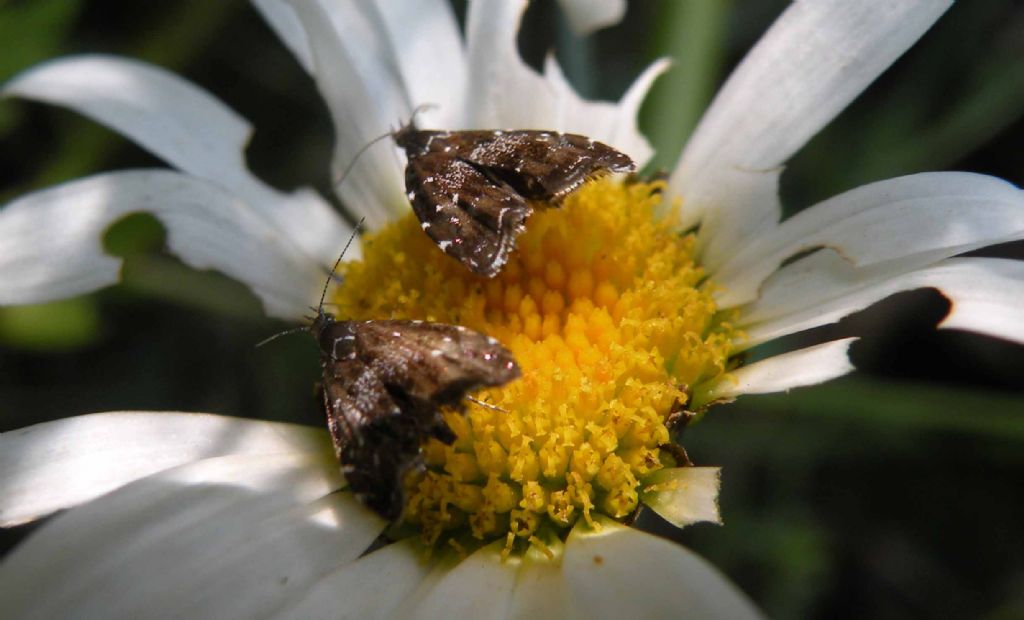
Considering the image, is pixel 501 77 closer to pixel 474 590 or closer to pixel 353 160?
pixel 353 160

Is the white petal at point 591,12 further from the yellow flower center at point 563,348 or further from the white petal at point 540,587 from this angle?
the white petal at point 540,587

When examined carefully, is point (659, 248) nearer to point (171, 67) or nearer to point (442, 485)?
point (442, 485)

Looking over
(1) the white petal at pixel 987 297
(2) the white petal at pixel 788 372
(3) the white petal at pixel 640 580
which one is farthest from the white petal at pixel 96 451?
(1) the white petal at pixel 987 297

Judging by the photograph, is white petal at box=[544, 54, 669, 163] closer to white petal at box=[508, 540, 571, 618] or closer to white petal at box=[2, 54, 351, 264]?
white petal at box=[2, 54, 351, 264]

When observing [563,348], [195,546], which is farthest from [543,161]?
[195,546]

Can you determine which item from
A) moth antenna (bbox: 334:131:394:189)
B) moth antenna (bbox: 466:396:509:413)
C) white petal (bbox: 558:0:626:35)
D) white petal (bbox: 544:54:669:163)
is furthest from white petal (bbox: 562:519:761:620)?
white petal (bbox: 558:0:626:35)

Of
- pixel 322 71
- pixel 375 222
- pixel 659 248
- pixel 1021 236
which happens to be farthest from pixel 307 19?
pixel 1021 236
